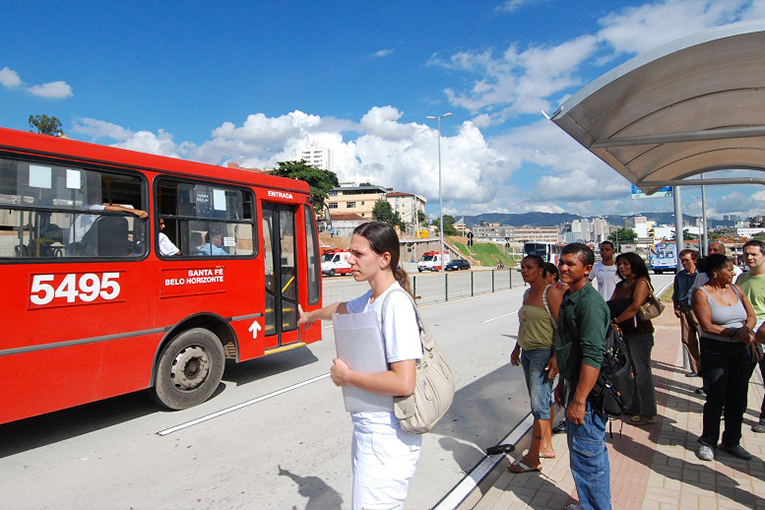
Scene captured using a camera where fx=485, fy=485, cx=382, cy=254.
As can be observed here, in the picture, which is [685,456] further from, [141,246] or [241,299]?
[141,246]

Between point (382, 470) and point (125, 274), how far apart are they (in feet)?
14.7

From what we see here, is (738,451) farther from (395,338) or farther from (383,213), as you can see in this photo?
(383,213)

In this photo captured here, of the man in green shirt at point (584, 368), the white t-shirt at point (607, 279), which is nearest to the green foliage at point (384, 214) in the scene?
the white t-shirt at point (607, 279)

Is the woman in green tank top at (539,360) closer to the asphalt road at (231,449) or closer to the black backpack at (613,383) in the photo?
the asphalt road at (231,449)

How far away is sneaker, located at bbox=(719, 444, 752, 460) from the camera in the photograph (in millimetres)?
4305

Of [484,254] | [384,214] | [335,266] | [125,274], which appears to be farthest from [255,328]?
[384,214]

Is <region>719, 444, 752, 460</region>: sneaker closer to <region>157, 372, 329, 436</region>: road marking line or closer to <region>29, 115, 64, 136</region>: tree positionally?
<region>157, 372, 329, 436</region>: road marking line

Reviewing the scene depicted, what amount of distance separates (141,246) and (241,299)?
1.65m

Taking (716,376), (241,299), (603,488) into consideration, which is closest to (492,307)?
(241,299)

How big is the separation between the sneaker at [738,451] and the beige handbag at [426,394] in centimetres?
364

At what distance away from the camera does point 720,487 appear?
151 inches

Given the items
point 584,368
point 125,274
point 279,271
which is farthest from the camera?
point 279,271

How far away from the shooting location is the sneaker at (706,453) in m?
4.25

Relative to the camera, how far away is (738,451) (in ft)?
14.2
